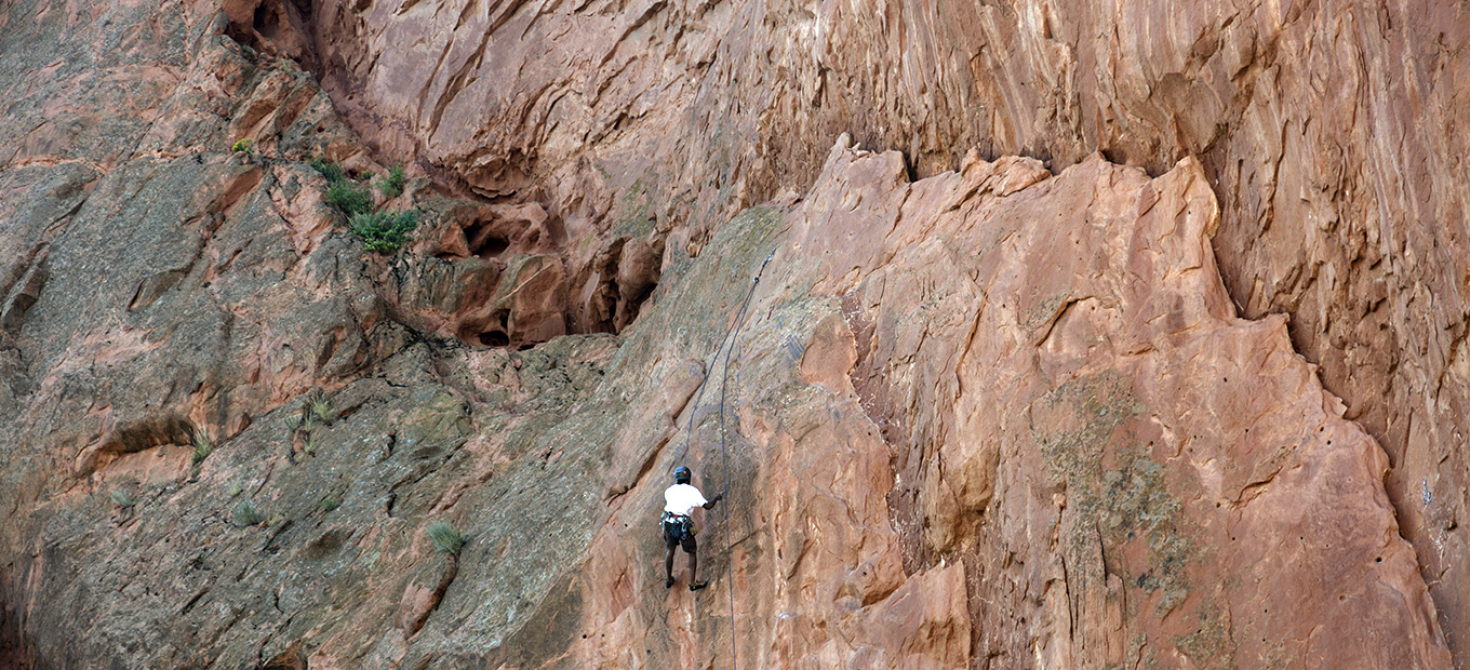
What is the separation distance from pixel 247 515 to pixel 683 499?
25.9ft

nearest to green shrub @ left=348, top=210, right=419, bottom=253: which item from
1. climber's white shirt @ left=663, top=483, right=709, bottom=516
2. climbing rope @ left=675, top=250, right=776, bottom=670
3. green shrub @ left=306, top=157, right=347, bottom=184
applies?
green shrub @ left=306, top=157, right=347, bottom=184

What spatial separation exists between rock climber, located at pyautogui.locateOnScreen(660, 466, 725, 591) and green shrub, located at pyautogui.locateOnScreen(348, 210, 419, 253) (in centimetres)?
1044

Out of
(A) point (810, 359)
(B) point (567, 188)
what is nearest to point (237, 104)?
(B) point (567, 188)

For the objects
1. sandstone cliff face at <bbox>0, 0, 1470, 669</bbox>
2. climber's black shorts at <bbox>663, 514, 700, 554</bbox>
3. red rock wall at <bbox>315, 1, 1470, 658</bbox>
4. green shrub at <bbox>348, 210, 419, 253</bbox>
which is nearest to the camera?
red rock wall at <bbox>315, 1, 1470, 658</bbox>

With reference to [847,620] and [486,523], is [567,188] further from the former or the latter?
[847,620]

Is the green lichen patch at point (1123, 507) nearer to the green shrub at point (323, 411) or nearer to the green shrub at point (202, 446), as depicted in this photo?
the green shrub at point (323, 411)

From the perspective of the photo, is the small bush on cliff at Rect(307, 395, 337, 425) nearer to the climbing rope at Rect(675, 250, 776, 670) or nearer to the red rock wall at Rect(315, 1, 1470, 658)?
the red rock wall at Rect(315, 1, 1470, 658)

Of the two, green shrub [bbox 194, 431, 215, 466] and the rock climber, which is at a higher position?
green shrub [bbox 194, 431, 215, 466]

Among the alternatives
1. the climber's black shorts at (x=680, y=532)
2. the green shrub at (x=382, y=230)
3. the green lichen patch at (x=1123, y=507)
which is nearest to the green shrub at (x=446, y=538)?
the climber's black shorts at (x=680, y=532)

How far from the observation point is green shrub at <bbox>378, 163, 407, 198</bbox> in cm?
2186

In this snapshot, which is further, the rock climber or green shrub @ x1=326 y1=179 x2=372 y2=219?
green shrub @ x1=326 y1=179 x2=372 y2=219

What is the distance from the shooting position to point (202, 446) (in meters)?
17.5

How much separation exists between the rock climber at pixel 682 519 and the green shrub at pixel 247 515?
7479 millimetres

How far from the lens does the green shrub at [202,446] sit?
17.4 metres
